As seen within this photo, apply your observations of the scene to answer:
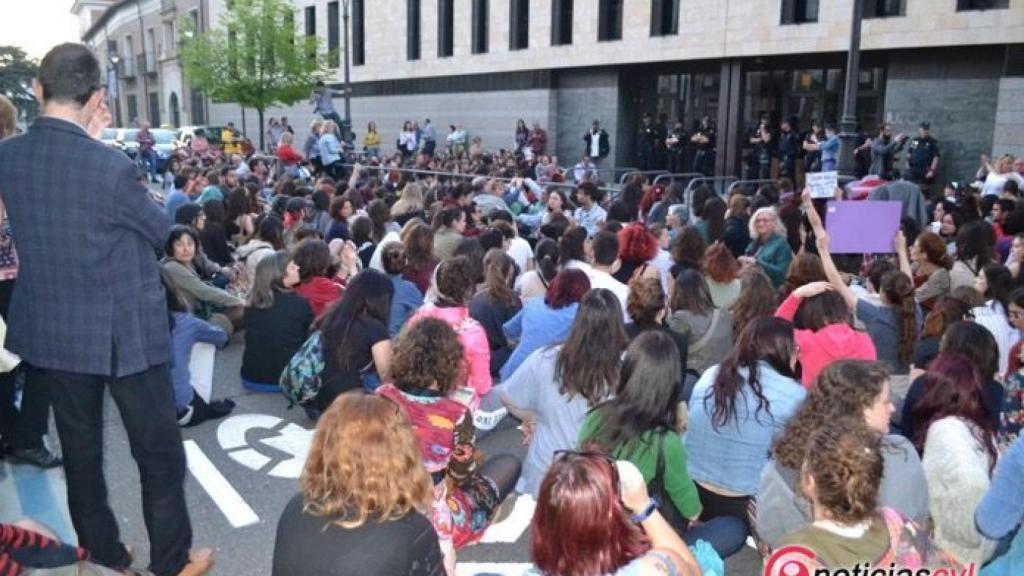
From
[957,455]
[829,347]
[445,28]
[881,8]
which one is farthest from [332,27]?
[957,455]

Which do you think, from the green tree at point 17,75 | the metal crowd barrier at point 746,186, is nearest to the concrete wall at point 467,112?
the metal crowd barrier at point 746,186

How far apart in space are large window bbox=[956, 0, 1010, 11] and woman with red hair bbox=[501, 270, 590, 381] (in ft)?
51.8

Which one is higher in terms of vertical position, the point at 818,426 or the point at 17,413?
the point at 818,426

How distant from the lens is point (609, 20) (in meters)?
25.5

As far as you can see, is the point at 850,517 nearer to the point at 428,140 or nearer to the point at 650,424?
the point at 650,424

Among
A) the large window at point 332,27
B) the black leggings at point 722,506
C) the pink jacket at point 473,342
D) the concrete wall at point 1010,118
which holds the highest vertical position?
the large window at point 332,27

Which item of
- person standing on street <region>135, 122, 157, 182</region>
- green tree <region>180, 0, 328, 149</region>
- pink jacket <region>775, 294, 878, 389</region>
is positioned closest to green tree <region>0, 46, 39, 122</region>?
green tree <region>180, 0, 328, 149</region>

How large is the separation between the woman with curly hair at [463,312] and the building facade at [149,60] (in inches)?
1962

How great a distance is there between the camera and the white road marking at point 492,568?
13.9 ft

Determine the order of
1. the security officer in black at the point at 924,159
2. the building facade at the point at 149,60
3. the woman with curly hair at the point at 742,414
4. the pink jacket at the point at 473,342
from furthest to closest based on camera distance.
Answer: the building facade at the point at 149,60
the security officer in black at the point at 924,159
the pink jacket at the point at 473,342
the woman with curly hair at the point at 742,414

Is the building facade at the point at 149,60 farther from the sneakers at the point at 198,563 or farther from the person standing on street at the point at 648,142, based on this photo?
the sneakers at the point at 198,563

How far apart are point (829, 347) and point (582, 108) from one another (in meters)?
23.0

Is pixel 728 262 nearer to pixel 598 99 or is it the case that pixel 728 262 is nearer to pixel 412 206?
pixel 412 206

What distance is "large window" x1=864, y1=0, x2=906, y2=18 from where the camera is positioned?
1919 cm
